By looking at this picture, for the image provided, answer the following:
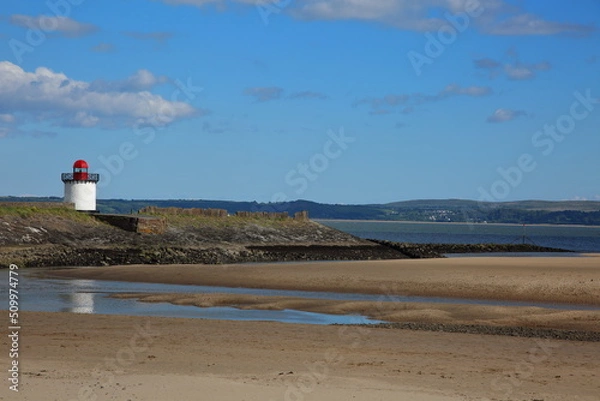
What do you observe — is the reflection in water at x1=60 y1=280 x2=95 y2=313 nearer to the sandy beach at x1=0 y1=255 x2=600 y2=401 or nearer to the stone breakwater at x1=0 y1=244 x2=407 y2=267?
the sandy beach at x1=0 y1=255 x2=600 y2=401

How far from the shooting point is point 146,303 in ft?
82.5

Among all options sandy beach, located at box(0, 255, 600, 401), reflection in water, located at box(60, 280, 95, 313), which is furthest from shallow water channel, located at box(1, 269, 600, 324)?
sandy beach, located at box(0, 255, 600, 401)

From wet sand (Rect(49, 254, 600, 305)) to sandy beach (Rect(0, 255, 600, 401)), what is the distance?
3100 millimetres

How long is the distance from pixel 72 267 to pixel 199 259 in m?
8.41

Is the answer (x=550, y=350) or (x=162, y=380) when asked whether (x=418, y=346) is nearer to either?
(x=550, y=350)

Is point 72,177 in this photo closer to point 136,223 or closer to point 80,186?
point 80,186

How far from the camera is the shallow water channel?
72.6 feet

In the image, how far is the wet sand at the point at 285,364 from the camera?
1198 centimetres

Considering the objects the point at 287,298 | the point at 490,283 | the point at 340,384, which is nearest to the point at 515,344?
the point at 340,384

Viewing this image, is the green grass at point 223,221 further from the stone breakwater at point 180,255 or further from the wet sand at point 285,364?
the wet sand at point 285,364

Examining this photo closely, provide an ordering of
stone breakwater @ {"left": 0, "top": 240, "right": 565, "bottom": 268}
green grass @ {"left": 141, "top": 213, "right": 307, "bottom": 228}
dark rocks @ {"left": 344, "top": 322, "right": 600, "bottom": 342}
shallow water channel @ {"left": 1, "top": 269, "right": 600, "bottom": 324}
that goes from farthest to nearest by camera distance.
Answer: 1. green grass @ {"left": 141, "top": 213, "right": 307, "bottom": 228}
2. stone breakwater @ {"left": 0, "top": 240, "right": 565, "bottom": 268}
3. shallow water channel @ {"left": 1, "top": 269, "right": 600, "bottom": 324}
4. dark rocks @ {"left": 344, "top": 322, "right": 600, "bottom": 342}

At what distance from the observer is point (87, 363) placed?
13.9 m

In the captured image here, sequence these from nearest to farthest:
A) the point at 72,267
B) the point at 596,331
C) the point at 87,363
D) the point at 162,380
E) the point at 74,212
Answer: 1. the point at 162,380
2. the point at 87,363
3. the point at 596,331
4. the point at 72,267
5. the point at 74,212

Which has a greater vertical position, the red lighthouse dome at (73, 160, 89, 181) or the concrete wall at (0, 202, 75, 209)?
the red lighthouse dome at (73, 160, 89, 181)
